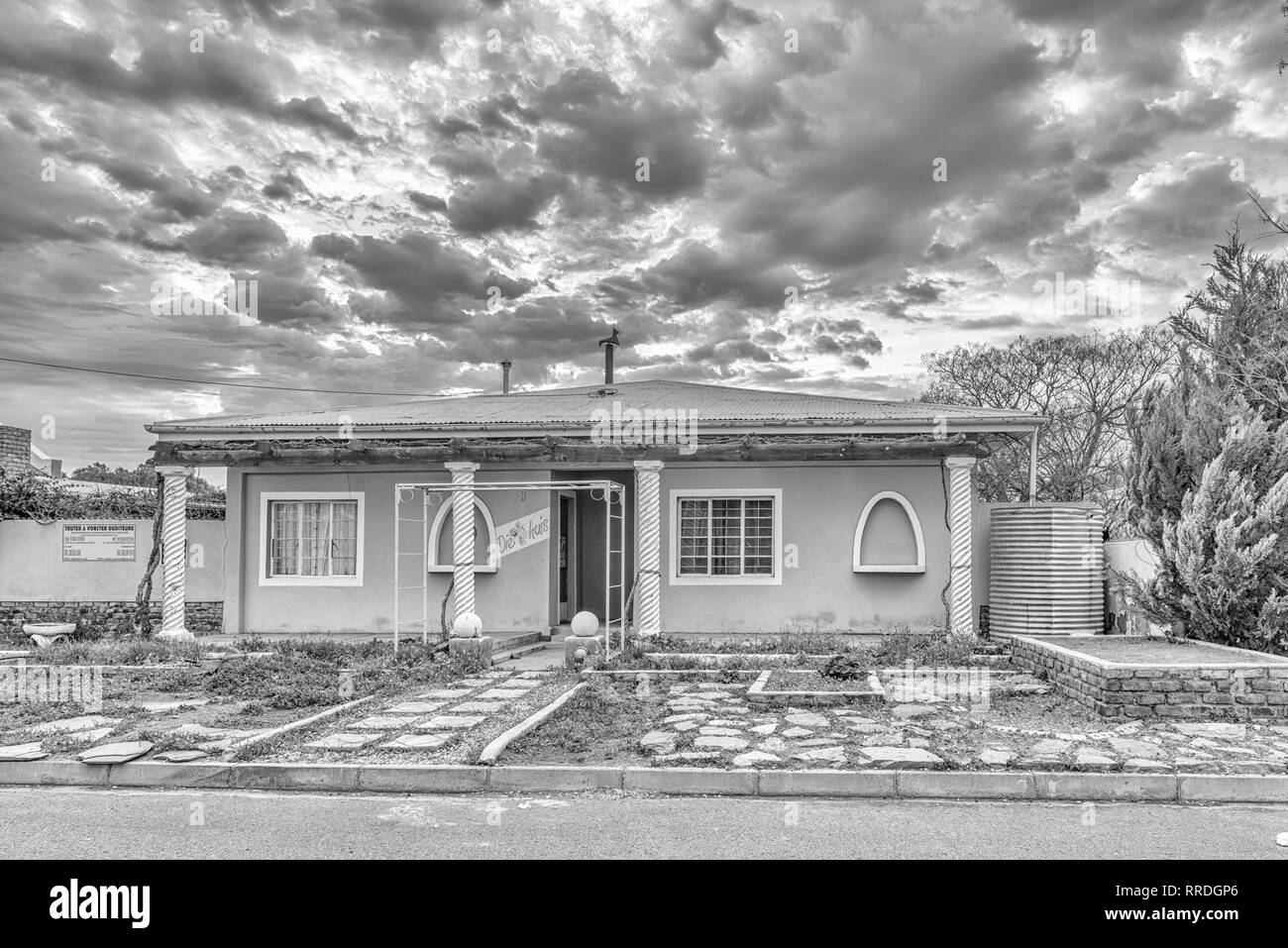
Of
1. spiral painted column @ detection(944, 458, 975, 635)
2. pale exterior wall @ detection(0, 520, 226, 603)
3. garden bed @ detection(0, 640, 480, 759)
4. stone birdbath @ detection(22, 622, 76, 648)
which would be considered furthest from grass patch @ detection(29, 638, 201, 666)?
spiral painted column @ detection(944, 458, 975, 635)

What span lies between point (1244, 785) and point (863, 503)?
829 cm

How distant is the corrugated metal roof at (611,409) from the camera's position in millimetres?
13922

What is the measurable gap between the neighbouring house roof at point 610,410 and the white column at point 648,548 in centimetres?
99

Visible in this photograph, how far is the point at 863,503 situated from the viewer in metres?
14.6

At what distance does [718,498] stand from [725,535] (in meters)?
0.56

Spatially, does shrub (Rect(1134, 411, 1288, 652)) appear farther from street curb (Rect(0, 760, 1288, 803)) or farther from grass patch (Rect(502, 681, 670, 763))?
grass patch (Rect(502, 681, 670, 763))

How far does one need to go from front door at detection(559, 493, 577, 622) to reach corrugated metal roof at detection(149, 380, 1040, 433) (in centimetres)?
149

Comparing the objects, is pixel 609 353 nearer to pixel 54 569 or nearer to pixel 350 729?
pixel 54 569

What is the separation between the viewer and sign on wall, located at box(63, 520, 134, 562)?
16.5m

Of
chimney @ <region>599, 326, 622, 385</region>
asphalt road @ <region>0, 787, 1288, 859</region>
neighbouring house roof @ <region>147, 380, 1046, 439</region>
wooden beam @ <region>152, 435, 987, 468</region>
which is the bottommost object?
asphalt road @ <region>0, 787, 1288, 859</region>

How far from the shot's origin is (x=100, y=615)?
53.5 ft

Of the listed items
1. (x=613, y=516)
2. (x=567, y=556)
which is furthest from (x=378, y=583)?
(x=613, y=516)

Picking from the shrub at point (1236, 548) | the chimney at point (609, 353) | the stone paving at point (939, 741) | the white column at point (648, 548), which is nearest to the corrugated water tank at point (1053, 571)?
the shrub at point (1236, 548)
